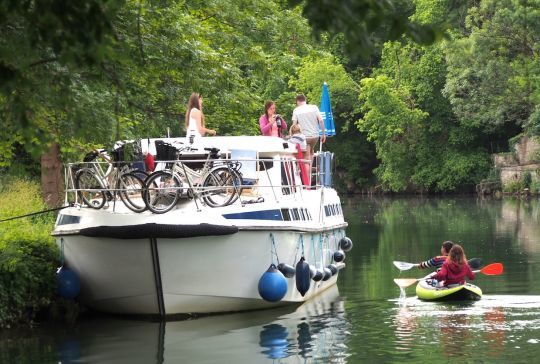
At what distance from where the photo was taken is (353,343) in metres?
15.1

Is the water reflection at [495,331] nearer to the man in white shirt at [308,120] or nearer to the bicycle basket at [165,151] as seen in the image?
the bicycle basket at [165,151]

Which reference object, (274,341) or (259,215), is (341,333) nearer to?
(274,341)

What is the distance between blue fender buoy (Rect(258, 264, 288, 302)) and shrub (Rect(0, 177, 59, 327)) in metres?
3.21

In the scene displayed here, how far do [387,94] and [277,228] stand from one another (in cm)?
5928

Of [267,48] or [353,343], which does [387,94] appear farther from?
[353,343]

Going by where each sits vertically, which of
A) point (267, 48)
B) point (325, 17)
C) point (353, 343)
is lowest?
point (353, 343)

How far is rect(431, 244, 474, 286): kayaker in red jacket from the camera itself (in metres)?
19.7

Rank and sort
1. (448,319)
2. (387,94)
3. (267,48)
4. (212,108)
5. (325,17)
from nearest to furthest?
1. (325,17)
2. (448,319)
3. (212,108)
4. (267,48)
5. (387,94)

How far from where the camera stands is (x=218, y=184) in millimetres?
17578

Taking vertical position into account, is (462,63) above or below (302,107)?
above

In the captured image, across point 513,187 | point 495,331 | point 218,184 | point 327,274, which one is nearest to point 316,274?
point 327,274

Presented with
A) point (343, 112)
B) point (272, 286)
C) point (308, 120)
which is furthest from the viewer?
point (343, 112)

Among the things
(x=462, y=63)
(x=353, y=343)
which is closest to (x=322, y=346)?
(x=353, y=343)

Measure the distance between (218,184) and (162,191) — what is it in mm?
856
